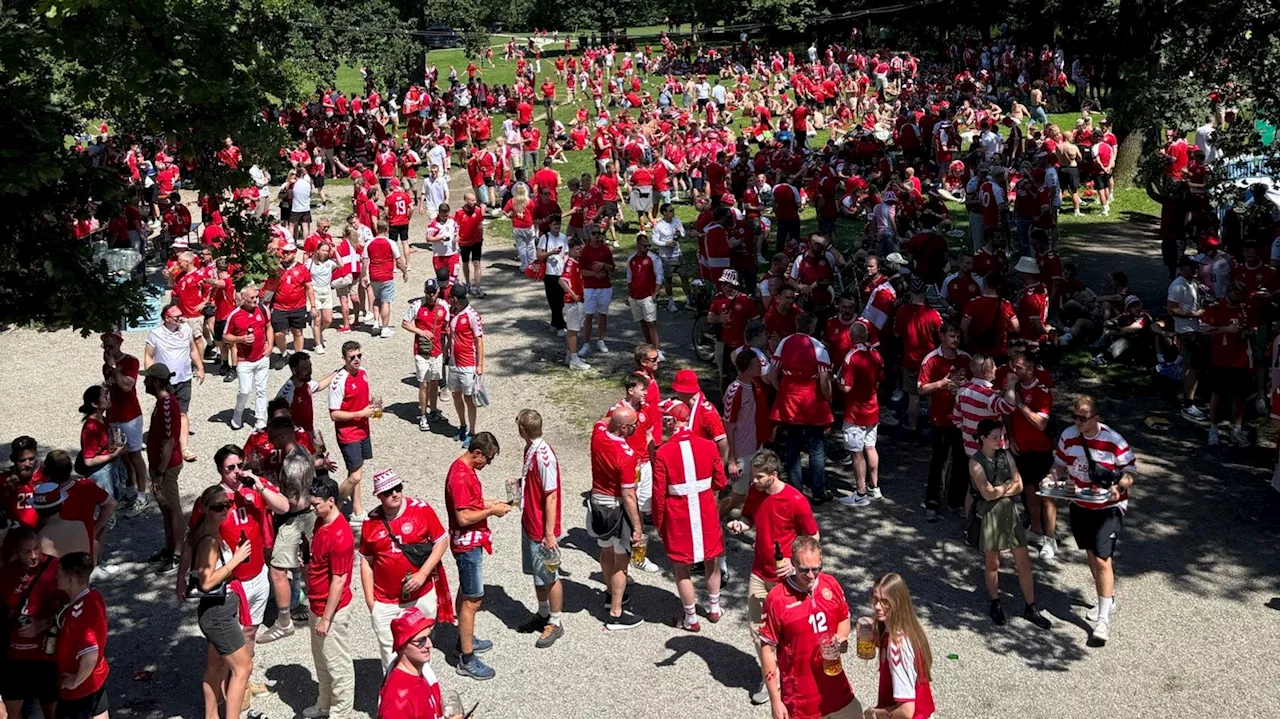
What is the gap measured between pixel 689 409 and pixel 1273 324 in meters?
7.39

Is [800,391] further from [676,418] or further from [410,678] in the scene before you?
[410,678]

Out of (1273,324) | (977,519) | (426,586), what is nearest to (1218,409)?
(1273,324)

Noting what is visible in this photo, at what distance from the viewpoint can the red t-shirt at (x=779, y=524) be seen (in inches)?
Answer: 323

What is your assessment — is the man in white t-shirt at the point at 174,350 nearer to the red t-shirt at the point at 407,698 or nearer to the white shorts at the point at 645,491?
the white shorts at the point at 645,491

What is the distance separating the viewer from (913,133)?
92.2 feet

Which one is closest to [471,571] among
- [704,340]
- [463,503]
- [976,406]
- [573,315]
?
[463,503]

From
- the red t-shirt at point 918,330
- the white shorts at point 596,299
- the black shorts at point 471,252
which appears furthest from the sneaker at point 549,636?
the black shorts at point 471,252

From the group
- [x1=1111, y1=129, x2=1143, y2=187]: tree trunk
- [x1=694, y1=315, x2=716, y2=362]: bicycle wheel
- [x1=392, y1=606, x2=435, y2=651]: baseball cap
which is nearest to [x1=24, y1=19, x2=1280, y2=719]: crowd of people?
[x1=392, y1=606, x2=435, y2=651]: baseball cap

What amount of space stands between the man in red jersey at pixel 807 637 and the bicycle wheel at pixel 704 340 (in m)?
8.46

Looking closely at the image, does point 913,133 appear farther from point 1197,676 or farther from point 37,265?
point 37,265

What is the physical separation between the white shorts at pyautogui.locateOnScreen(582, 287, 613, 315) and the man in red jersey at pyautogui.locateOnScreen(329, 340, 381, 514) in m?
4.85

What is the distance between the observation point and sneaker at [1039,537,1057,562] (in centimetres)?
1026

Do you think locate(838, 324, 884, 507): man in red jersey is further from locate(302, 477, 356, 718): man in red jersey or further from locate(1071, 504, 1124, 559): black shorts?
locate(302, 477, 356, 718): man in red jersey

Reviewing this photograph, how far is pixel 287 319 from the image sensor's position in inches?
635
